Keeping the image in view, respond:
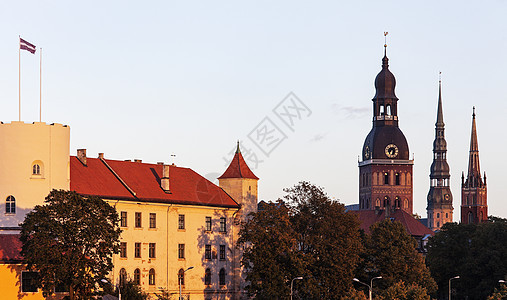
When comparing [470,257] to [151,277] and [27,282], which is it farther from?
[27,282]

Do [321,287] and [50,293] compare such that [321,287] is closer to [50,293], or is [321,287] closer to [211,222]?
[211,222]

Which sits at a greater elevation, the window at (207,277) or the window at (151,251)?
the window at (151,251)

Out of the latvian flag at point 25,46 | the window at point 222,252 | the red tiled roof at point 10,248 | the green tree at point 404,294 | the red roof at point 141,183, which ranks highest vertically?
the latvian flag at point 25,46

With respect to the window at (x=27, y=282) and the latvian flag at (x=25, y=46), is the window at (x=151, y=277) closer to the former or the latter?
the window at (x=27, y=282)

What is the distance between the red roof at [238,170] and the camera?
122 metres

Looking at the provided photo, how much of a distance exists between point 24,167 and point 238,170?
33.0 m

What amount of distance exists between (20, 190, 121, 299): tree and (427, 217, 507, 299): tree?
2257 inches

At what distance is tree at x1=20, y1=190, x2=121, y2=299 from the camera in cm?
8269

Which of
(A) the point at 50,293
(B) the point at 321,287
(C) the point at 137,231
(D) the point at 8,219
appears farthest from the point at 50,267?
(B) the point at 321,287

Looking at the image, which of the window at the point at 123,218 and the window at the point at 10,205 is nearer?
the window at the point at 10,205

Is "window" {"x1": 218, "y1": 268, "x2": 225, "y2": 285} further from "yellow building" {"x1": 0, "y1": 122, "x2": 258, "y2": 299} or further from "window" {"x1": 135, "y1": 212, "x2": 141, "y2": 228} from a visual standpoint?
"window" {"x1": 135, "y1": 212, "x2": 141, "y2": 228}

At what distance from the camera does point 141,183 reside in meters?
112

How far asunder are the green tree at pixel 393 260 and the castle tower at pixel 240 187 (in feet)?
48.8

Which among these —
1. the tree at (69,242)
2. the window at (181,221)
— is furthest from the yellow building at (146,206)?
the tree at (69,242)
